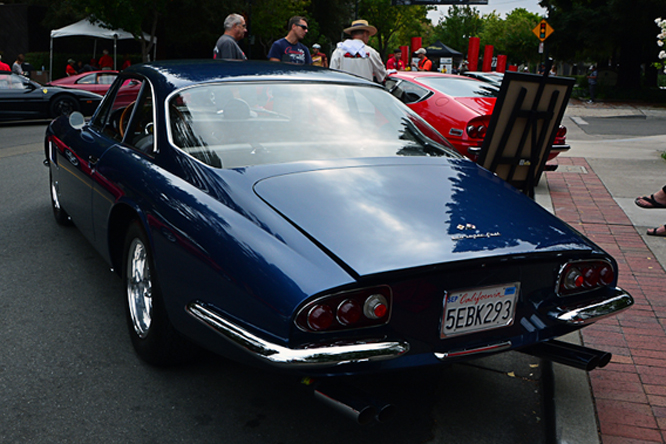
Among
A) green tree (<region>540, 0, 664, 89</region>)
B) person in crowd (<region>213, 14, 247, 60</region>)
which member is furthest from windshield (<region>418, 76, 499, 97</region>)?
green tree (<region>540, 0, 664, 89</region>)

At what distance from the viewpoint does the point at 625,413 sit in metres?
2.91

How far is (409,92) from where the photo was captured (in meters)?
9.24

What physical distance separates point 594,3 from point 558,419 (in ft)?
122

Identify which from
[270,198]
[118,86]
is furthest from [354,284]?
[118,86]

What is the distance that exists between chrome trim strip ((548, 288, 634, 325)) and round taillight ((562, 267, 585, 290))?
9 centimetres

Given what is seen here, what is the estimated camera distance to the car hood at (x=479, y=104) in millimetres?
8006

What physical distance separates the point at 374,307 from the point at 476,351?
1.62 feet

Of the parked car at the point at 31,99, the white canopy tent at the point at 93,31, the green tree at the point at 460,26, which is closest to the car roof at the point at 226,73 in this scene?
the parked car at the point at 31,99

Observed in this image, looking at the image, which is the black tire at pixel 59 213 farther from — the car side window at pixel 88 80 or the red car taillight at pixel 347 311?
the car side window at pixel 88 80

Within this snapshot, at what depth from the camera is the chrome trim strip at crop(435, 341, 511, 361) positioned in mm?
2422

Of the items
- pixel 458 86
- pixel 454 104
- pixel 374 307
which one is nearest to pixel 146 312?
pixel 374 307

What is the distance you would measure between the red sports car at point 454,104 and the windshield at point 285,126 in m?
3.83

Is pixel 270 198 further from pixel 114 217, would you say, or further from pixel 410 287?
pixel 114 217

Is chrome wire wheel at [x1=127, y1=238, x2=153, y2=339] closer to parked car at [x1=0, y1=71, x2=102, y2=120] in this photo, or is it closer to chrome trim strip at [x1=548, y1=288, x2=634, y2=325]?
chrome trim strip at [x1=548, y1=288, x2=634, y2=325]
